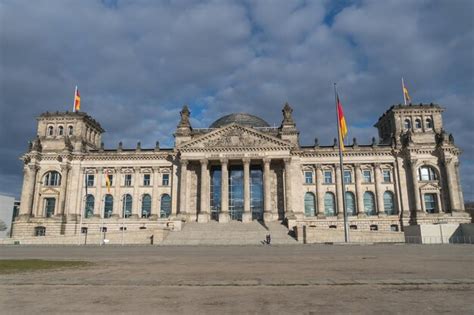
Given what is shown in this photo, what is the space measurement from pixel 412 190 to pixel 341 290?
6161 cm

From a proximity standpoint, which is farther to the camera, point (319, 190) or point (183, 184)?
point (319, 190)

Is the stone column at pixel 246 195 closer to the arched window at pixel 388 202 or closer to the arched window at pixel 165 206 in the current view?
the arched window at pixel 165 206

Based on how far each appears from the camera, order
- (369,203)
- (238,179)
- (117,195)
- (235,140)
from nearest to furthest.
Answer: (235,140)
(369,203)
(117,195)
(238,179)

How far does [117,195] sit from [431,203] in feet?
189

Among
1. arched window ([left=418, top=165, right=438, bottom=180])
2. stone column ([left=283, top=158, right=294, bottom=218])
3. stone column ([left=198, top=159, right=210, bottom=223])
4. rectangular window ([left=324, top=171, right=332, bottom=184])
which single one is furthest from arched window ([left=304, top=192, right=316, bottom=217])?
arched window ([left=418, top=165, right=438, bottom=180])

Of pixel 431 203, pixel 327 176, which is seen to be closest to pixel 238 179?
pixel 327 176

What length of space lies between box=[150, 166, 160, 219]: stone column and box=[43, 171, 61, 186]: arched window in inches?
708

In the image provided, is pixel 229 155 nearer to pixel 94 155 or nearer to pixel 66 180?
pixel 94 155

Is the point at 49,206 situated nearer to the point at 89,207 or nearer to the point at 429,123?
the point at 89,207

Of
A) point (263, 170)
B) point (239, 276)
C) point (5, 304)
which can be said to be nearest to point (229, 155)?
point (263, 170)

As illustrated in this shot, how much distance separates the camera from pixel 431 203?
6331 centimetres

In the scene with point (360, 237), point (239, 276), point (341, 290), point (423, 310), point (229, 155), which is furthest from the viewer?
point (229, 155)

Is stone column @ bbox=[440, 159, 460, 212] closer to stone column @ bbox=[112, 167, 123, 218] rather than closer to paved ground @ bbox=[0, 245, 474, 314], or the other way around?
stone column @ bbox=[112, 167, 123, 218]

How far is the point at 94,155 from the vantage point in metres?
68.0
